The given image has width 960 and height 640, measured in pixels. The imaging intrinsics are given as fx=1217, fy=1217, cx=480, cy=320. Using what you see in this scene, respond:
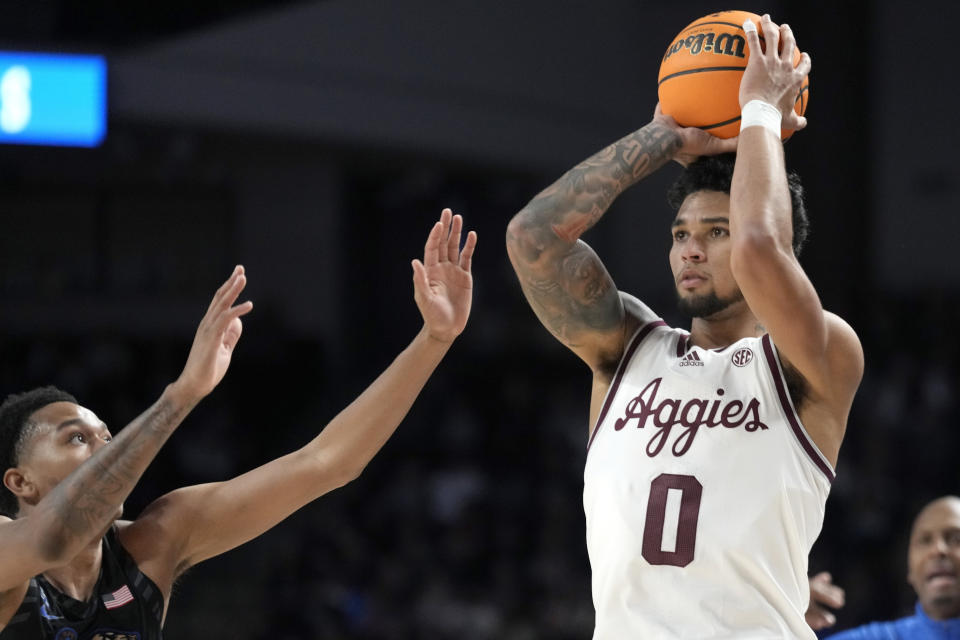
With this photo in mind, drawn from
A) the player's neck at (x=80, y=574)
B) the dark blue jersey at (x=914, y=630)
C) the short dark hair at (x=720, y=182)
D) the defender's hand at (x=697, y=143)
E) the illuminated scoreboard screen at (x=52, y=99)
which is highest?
the illuminated scoreboard screen at (x=52, y=99)

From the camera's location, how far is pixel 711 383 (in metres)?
2.87

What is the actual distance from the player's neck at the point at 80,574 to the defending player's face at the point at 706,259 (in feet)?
5.17

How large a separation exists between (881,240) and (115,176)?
7.98 metres

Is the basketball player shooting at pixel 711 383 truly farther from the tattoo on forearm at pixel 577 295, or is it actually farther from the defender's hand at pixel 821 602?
the defender's hand at pixel 821 602

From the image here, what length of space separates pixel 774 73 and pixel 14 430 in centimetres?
206

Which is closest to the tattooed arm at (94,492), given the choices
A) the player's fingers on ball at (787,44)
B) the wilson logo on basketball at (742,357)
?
the wilson logo on basketball at (742,357)

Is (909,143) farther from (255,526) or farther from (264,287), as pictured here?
(255,526)

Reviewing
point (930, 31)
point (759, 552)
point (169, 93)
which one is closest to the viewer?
point (759, 552)

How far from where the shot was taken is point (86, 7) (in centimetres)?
982

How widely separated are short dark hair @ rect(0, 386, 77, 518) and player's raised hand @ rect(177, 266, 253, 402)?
1.96ft

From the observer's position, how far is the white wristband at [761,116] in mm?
2732

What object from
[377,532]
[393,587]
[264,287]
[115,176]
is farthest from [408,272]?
[393,587]

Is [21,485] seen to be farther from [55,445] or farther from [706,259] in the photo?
[706,259]

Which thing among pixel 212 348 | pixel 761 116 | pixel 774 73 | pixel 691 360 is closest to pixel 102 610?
pixel 212 348
